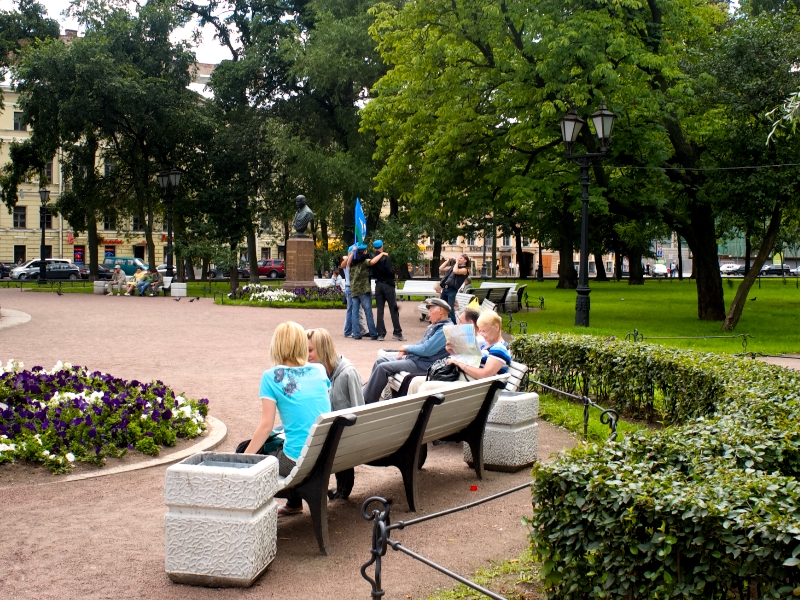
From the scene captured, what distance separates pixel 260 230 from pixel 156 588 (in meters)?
39.9

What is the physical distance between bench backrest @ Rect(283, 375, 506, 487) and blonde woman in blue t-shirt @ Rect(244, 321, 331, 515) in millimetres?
330

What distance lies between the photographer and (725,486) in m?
3.50

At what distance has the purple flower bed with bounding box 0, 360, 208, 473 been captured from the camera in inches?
257

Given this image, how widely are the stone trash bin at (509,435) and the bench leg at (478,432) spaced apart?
0.69ft

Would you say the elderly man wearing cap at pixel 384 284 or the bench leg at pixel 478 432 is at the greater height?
the elderly man wearing cap at pixel 384 284

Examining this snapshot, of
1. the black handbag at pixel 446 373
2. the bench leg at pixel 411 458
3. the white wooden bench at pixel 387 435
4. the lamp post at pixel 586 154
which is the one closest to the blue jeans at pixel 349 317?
the lamp post at pixel 586 154

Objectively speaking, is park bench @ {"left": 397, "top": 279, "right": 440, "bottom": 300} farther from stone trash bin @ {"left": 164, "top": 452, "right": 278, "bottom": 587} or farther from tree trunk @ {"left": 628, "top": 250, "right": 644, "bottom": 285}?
tree trunk @ {"left": 628, "top": 250, "right": 644, "bottom": 285}

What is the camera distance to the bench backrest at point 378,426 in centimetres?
470

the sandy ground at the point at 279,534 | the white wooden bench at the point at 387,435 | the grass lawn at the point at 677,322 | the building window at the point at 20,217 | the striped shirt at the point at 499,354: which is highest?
the building window at the point at 20,217

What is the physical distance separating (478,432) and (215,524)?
2737 mm

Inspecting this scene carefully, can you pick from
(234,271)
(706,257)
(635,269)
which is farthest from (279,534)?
(635,269)

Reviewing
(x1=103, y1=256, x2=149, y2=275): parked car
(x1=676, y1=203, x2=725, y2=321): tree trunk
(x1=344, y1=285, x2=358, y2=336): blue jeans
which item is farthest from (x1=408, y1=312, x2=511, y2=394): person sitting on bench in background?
(x1=103, y1=256, x2=149, y2=275): parked car

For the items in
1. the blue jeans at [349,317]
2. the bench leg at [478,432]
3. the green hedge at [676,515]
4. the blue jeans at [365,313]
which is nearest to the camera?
the green hedge at [676,515]

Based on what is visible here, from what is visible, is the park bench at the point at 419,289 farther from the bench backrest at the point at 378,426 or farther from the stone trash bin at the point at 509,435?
the bench backrest at the point at 378,426
